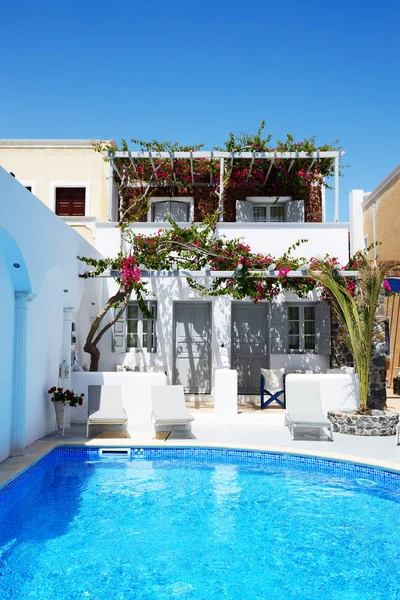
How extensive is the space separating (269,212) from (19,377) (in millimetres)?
9498

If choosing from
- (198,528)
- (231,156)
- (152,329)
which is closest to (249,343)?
(152,329)

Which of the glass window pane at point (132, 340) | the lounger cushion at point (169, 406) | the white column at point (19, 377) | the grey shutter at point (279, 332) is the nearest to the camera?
the white column at point (19, 377)

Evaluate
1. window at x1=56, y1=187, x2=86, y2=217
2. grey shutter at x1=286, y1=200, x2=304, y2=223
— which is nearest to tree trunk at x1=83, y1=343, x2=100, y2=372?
window at x1=56, y1=187, x2=86, y2=217

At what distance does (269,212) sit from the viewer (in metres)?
15.4

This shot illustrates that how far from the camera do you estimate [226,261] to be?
11.4m

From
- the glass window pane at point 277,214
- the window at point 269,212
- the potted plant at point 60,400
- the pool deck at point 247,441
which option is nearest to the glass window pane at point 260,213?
the window at point 269,212

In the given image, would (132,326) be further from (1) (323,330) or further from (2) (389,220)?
(2) (389,220)

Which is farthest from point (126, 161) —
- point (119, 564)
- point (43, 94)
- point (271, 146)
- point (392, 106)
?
point (119, 564)

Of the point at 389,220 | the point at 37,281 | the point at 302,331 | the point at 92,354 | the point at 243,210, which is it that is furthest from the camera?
the point at 389,220

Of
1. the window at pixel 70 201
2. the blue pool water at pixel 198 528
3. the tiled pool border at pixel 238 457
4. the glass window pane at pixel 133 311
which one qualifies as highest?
the window at pixel 70 201

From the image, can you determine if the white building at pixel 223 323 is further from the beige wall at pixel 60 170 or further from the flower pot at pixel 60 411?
the flower pot at pixel 60 411

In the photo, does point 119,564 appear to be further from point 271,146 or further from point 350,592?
point 271,146

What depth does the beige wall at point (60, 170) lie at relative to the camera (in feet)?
54.0

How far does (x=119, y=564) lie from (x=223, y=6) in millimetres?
10822
